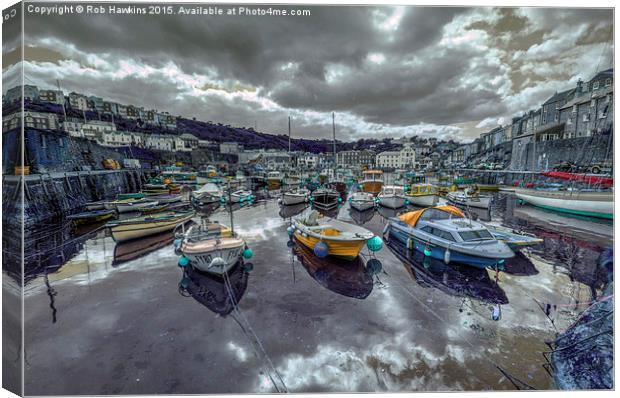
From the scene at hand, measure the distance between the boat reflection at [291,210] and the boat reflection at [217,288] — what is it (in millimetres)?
10608

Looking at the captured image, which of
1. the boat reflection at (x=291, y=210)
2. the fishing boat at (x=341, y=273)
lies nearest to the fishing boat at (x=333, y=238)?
the fishing boat at (x=341, y=273)

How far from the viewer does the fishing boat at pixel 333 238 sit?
400 inches

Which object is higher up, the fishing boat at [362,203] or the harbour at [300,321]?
the fishing boat at [362,203]

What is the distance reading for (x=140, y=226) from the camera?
45.9ft

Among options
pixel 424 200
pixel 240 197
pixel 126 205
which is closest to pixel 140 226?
pixel 126 205

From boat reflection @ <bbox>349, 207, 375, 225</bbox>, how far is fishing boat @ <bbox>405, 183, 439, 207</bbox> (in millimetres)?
4577

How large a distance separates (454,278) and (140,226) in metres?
15.0

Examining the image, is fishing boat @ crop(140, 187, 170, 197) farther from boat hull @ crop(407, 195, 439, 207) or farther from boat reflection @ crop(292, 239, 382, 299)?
boat hull @ crop(407, 195, 439, 207)

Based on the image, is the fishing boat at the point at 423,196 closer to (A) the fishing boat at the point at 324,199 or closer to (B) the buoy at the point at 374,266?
(A) the fishing boat at the point at 324,199

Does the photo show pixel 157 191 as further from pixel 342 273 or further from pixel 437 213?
pixel 437 213

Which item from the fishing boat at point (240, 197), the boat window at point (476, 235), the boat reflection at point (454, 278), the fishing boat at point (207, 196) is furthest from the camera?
the fishing boat at point (240, 197)

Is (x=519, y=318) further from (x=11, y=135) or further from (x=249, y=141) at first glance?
(x=249, y=141)

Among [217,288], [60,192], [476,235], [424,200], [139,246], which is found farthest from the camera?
[424,200]

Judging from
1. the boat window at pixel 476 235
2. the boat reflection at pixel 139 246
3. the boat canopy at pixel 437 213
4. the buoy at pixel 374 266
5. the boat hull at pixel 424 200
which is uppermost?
the boat canopy at pixel 437 213
